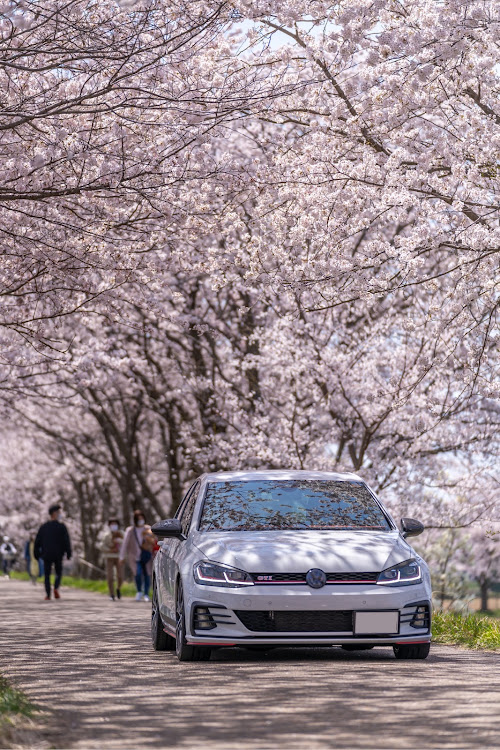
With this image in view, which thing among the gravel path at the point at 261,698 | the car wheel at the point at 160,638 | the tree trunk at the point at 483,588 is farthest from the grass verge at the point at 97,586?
the tree trunk at the point at 483,588

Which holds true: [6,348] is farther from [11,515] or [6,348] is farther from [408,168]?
[11,515]

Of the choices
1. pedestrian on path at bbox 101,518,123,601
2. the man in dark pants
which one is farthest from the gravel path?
pedestrian on path at bbox 101,518,123,601

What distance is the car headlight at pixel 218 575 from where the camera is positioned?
959cm

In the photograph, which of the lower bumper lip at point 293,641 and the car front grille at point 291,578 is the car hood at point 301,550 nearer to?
the car front grille at point 291,578

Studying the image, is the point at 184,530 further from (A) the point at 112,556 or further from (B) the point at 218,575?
(A) the point at 112,556

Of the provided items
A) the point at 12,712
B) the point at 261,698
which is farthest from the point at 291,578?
the point at 12,712

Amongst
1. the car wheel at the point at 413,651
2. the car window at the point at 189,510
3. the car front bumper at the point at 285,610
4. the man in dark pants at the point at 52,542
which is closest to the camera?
the car front bumper at the point at 285,610

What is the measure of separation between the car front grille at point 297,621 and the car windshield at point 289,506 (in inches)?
40.7

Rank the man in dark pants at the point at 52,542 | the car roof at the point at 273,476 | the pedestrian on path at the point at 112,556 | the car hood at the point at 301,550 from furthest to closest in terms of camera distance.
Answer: the pedestrian on path at the point at 112,556 < the man in dark pants at the point at 52,542 < the car roof at the point at 273,476 < the car hood at the point at 301,550

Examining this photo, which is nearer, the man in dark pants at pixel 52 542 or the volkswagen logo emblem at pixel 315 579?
the volkswagen logo emblem at pixel 315 579

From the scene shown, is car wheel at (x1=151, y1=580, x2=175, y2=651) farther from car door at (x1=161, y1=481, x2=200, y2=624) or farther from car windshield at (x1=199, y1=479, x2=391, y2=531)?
car windshield at (x1=199, y1=479, x2=391, y2=531)

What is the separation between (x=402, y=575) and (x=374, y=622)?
1.51 ft

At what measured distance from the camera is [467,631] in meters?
13.4

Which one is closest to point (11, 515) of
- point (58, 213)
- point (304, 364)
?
point (304, 364)
